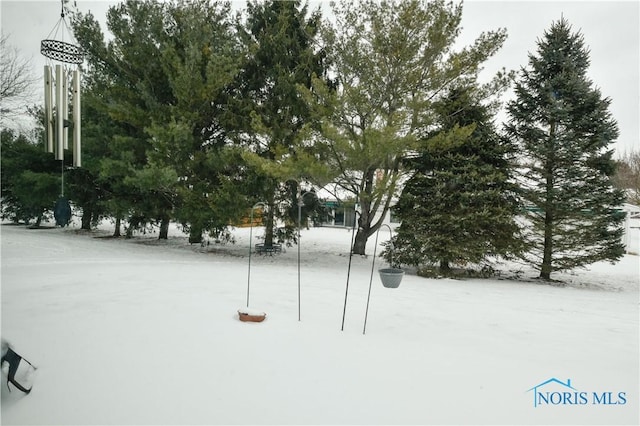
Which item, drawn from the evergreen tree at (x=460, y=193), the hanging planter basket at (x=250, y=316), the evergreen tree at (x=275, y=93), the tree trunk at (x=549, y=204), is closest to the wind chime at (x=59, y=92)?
the hanging planter basket at (x=250, y=316)

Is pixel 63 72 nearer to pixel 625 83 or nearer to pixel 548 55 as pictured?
pixel 548 55

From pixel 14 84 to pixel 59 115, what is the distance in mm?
12882

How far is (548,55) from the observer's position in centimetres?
888


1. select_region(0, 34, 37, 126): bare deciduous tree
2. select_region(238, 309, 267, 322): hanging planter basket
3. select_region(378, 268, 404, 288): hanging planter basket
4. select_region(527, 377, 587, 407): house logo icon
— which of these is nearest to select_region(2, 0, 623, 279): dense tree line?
select_region(378, 268, 404, 288): hanging planter basket

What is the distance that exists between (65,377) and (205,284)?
3178 millimetres

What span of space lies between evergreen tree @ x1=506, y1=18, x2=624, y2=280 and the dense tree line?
3cm

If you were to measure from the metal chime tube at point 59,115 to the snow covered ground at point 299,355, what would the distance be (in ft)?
5.75

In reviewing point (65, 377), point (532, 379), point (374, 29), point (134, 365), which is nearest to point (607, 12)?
point (374, 29)

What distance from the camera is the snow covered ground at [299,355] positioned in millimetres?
2367

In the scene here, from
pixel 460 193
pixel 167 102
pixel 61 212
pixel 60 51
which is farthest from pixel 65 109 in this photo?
pixel 167 102

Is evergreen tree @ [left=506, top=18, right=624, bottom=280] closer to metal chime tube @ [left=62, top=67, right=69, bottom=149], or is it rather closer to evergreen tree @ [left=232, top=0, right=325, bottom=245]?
evergreen tree @ [left=232, top=0, right=325, bottom=245]

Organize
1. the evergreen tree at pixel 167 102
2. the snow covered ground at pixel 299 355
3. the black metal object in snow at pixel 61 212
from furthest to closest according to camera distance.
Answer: the evergreen tree at pixel 167 102
the black metal object in snow at pixel 61 212
the snow covered ground at pixel 299 355
